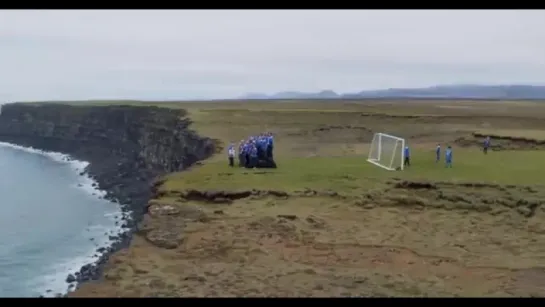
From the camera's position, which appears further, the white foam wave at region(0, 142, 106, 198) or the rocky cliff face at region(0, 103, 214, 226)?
the white foam wave at region(0, 142, 106, 198)

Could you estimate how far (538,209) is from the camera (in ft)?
80.8

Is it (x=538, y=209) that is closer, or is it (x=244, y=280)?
(x=244, y=280)

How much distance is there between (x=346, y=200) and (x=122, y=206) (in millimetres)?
25716

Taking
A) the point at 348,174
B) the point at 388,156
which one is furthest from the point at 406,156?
the point at 348,174

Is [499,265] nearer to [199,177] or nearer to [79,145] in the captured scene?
[199,177]

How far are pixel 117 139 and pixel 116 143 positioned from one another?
67 centimetres

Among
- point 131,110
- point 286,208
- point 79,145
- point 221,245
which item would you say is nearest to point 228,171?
point 286,208

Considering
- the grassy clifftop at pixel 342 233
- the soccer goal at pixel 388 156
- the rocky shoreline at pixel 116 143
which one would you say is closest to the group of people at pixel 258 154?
the grassy clifftop at pixel 342 233

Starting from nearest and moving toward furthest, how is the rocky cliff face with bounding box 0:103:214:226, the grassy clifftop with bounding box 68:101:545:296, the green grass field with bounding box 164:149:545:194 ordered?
the grassy clifftop with bounding box 68:101:545:296 < the green grass field with bounding box 164:149:545:194 < the rocky cliff face with bounding box 0:103:214:226

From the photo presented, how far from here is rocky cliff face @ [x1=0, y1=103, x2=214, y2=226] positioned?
56.3 metres

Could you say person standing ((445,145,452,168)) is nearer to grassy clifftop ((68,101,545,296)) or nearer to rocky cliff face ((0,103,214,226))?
grassy clifftop ((68,101,545,296))

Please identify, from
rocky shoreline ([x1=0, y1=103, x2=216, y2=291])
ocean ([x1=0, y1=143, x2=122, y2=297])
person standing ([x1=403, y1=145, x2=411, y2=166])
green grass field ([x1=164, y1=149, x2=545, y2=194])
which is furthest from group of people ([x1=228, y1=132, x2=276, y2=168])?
ocean ([x1=0, y1=143, x2=122, y2=297])

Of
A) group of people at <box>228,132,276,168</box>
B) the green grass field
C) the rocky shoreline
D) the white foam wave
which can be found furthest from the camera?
the white foam wave

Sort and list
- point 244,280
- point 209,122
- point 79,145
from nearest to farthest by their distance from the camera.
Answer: point 244,280 → point 209,122 → point 79,145
